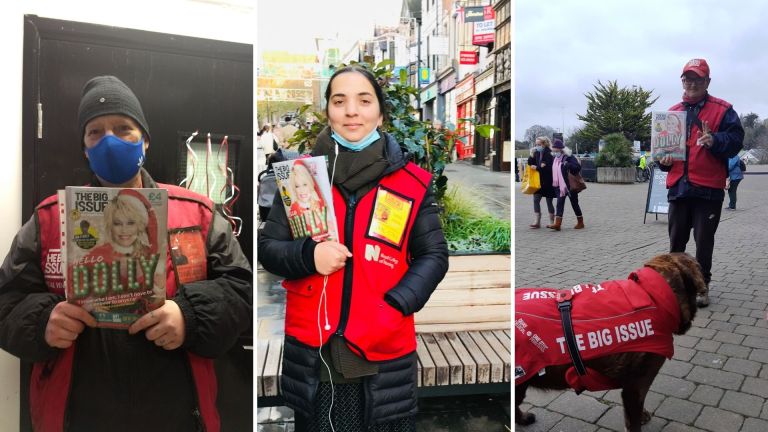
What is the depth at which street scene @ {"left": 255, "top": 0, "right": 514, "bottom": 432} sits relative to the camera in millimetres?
1698

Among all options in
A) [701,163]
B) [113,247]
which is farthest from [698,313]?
[113,247]

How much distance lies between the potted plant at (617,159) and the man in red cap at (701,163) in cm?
30

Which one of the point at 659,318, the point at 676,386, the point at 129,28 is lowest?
the point at 676,386

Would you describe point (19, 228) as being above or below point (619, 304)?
above

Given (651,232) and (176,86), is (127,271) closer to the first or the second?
(176,86)

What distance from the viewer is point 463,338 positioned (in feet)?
7.04

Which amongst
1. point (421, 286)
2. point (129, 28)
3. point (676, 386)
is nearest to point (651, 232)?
point (676, 386)

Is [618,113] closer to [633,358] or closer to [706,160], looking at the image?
[706,160]

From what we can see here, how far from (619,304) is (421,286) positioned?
0.83m

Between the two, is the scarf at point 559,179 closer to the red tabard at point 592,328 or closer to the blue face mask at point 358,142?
the red tabard at point 592,328

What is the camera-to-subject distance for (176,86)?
1905 mm

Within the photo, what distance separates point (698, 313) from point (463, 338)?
2164 mm

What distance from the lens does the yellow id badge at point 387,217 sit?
169cm

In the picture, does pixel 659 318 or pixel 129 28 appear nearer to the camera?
pixel 129 28
